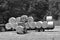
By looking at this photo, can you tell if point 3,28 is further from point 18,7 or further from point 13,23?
point 13,23

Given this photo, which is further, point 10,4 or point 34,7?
point 10,4

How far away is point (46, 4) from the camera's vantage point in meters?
14.5

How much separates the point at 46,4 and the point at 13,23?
21.7ft

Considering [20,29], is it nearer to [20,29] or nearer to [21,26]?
[20,29]

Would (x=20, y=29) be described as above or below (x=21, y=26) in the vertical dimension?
below

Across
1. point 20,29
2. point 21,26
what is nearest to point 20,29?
point 20,29

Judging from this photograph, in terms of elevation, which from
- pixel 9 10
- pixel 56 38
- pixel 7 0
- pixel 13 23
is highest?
pixel 7 0

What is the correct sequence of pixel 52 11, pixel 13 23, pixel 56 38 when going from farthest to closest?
pixel 52 11, pixel 13 23, pixel 56 38

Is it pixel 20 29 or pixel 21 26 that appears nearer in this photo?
pixel 20 29

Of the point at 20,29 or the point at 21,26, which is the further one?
the point at 21,26

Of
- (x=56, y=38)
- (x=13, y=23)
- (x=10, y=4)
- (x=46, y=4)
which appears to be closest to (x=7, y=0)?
(x=10, y=4)

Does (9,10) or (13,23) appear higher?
(9,10)

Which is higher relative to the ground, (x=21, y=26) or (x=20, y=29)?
(x=21, y=26)

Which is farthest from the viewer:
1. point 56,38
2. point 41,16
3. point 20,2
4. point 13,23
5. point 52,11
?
point 52,11
